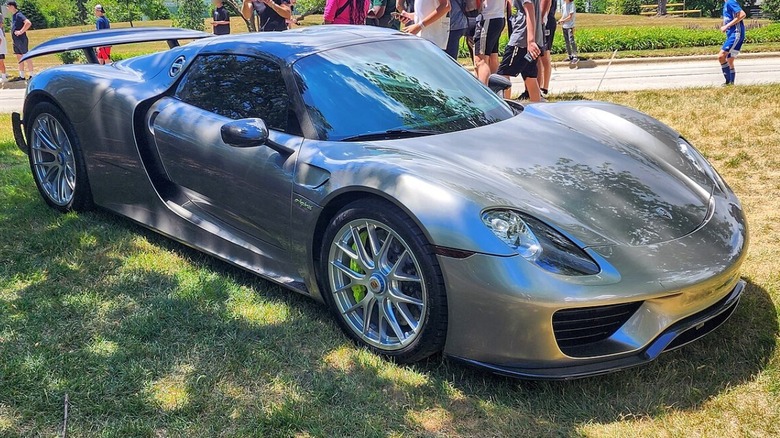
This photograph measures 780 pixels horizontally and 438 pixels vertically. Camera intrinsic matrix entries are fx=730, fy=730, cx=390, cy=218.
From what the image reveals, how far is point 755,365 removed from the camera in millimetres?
2932

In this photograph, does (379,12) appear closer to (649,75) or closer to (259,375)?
(259,375)

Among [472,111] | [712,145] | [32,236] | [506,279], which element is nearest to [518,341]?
[506,279]

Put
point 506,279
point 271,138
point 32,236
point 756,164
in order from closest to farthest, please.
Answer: point 506,279, point 271,138, point 32,236, point 756,164

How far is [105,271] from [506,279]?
2487 millimetres

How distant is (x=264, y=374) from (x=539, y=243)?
125 cm

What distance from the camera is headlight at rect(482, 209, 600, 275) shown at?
2.68m

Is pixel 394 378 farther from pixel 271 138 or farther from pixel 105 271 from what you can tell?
pixel 105 271

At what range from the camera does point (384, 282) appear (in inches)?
119

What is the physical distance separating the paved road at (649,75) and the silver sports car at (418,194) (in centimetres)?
608

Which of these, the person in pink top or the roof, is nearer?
the roof

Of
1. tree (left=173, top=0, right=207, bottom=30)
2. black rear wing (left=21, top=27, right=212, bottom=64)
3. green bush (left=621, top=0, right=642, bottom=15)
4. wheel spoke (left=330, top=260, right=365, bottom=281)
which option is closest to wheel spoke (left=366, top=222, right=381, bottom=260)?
wheel spoke (left=330, top=260, right=365, bottom=281)

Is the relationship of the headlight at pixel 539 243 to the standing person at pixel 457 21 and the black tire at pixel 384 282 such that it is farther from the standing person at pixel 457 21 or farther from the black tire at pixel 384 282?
the standing person at pixel 457 21

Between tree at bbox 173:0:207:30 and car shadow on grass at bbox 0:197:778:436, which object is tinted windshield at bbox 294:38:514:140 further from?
tree at bbox 173:0:207:30

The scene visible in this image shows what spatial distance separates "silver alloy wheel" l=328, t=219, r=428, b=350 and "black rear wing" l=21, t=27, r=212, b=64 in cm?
232
